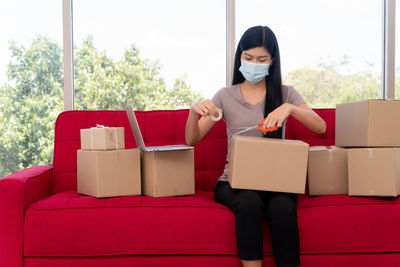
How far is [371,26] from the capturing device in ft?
9.35

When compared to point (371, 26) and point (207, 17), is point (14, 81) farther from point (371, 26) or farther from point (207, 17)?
point (371, 26)

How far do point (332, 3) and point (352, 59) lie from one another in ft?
1.38

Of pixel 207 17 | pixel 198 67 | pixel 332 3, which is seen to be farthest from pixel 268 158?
pixel 332 3

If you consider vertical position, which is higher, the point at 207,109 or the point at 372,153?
the point at 207,109

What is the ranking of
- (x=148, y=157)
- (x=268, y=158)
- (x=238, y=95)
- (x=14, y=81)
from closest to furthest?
(x=268, y=158) < (x=148, y=157) < (x=238, y=95) < (x=14, y=81)

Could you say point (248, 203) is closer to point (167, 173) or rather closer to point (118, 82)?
point (167, 173)

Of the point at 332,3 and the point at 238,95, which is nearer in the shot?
the point at 238,95

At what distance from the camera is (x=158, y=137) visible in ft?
7.08

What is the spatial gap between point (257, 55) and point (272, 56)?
0.08m

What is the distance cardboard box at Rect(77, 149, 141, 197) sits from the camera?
1.70 m

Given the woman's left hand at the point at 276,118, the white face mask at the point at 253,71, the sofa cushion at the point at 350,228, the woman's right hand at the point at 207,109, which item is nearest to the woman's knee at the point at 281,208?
the sofa cushion at the point at 350,228

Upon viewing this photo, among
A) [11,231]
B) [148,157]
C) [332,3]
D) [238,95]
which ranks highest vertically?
[332,3]

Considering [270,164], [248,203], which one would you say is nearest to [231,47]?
[270,164]

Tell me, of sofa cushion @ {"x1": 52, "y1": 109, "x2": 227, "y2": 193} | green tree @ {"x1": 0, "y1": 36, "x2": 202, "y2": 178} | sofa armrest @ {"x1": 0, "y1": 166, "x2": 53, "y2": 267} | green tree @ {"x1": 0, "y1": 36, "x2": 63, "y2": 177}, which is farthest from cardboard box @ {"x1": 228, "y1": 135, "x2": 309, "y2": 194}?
green tree @ {"x1": 0, "y1": 36, "x2": 63, "y2": 177}
